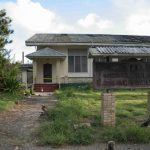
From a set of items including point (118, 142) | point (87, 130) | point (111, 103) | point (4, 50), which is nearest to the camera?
point (118, 142)

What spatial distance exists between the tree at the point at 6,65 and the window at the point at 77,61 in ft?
24.2

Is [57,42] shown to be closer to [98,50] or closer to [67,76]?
[67,76]

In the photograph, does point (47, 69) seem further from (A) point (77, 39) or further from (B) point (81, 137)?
(B) point (81, 137)

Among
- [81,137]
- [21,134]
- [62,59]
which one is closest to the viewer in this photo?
[81,137]

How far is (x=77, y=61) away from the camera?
31859 mm

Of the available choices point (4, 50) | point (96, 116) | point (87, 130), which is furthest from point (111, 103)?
point (4, 50)

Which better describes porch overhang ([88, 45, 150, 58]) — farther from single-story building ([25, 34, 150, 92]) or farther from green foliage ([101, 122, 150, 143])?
single-story building ([25, 34, 150, 92])

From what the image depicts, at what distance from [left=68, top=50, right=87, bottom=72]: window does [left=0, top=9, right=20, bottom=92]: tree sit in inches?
290

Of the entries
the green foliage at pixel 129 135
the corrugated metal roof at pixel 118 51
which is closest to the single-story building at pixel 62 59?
the corrugated metal roof at pixel 118 51

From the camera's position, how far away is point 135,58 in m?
12.2

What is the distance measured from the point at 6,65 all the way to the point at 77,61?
8.39 m

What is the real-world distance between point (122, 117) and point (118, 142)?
11.9ft

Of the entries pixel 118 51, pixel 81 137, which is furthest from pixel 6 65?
pixel 81 137

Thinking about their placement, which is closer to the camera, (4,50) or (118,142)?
(118,142)
